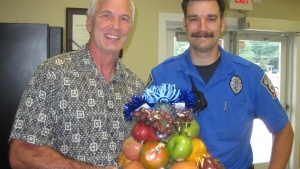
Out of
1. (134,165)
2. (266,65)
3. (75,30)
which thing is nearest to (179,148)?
(134,165)

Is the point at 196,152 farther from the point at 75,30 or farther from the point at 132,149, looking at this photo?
the point at 75,30

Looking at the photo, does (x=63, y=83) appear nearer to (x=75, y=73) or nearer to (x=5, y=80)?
(x=75, y=73)

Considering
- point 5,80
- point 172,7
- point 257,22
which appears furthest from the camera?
point 257,22

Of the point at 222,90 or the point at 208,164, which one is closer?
the point at 208,164

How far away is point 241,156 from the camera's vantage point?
4.88 feet

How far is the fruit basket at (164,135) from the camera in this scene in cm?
95

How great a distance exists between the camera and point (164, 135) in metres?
1.00

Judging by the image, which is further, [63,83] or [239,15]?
[239,15]

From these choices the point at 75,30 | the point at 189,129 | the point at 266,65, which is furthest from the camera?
the point at 266,65

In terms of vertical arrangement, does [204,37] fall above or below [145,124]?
above

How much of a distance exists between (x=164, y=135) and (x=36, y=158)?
18.0 inches

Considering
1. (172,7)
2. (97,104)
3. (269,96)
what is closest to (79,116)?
(97,104)

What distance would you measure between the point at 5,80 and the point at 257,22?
107 inches

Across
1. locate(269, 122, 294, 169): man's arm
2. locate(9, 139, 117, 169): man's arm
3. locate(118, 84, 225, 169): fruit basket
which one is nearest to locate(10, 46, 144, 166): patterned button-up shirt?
locate(9, 139, 117, 169): man's arm
